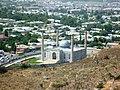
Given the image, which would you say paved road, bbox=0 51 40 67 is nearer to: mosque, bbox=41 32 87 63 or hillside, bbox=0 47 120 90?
mosque, bbox=41 32 87 63

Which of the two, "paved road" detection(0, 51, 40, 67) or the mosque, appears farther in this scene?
the mosque

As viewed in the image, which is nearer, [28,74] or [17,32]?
[28,74]

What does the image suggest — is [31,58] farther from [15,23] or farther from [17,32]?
[15,23]

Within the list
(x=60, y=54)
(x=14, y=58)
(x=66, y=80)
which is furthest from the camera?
(x=14, y=58)

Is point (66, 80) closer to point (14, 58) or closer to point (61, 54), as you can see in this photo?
point (61, 54)

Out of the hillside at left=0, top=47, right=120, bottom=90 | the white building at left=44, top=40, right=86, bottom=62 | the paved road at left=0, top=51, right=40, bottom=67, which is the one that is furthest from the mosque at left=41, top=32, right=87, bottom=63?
the hillside at left=0, top=47, right=120, bottom=90

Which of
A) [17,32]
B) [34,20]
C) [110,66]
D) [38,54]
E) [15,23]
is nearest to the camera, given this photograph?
[110,66]

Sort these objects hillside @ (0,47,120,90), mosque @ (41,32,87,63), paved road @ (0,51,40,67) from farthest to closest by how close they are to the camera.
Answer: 1. mosque @ (41,32,87,63)
2. paved road @ (0,51,40,67)
3. hillside @ (0,47,120,90)

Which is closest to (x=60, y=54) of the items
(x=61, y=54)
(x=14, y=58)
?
(x=61, y=54)

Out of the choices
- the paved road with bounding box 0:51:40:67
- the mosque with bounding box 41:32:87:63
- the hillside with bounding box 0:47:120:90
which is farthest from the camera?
the mosque with bounding box 41:32:87:63

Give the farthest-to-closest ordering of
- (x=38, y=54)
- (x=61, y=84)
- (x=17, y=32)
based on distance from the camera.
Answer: (x=17, y=32)
(x=38, y=54)
(x=61, y=84)

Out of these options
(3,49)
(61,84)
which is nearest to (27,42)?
(3,49)
